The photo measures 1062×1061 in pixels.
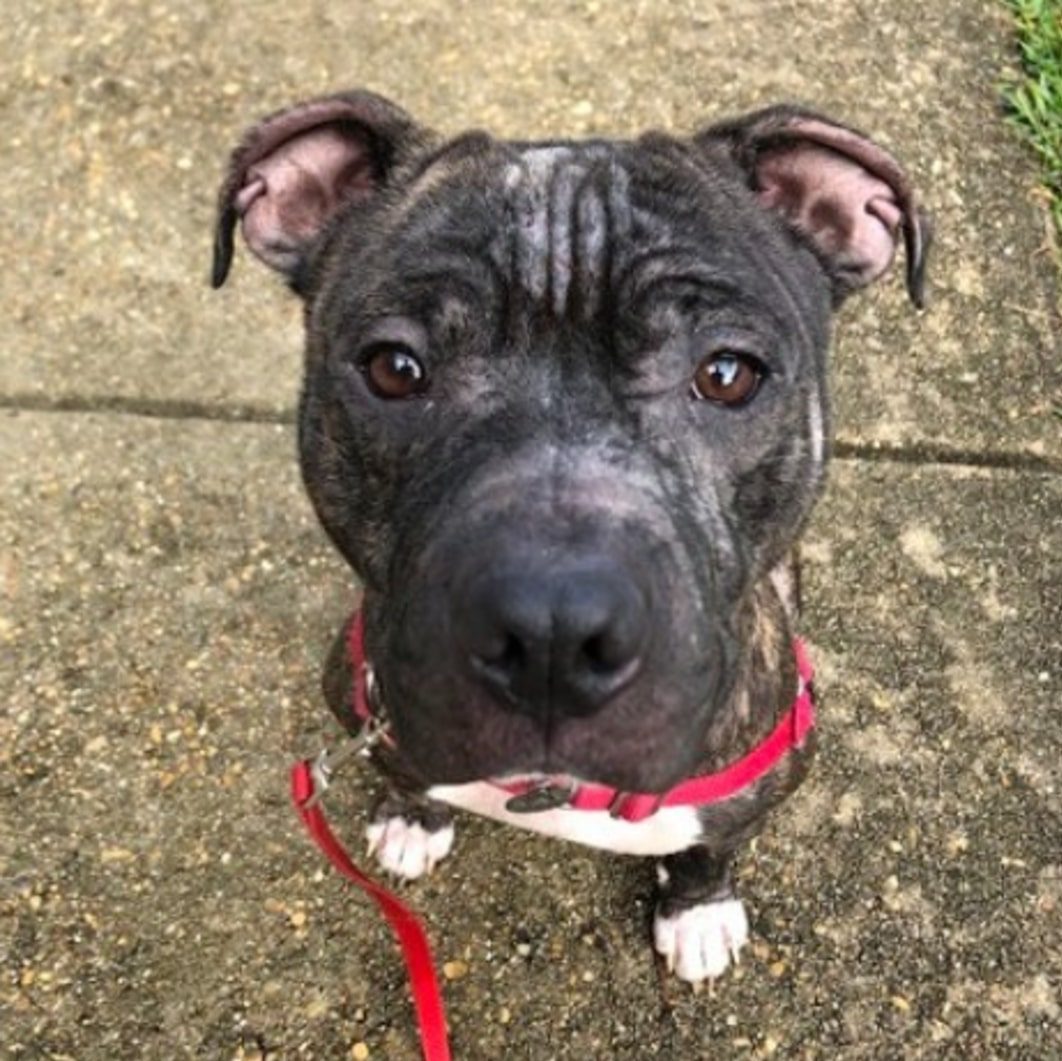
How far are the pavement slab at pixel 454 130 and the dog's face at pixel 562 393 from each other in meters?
1.56

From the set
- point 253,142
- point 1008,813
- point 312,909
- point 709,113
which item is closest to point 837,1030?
point 1008,813

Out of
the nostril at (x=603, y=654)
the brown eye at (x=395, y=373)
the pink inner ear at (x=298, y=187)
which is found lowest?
the nostril at (x=603, y=654)

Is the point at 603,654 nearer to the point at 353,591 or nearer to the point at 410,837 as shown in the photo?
the point at 410,837

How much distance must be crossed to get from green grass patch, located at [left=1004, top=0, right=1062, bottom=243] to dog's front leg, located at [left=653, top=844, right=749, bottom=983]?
2679mm

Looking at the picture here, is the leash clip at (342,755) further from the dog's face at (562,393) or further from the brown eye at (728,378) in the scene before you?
the brown eye at (728,378)

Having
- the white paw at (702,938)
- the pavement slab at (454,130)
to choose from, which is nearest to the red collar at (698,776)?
the white paw at (702,938)

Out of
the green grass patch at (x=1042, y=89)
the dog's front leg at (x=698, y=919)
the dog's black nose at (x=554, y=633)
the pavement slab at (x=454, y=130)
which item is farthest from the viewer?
the green grass patch at (x=1042, y=89)

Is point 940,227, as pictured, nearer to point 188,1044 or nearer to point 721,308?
point 721,308

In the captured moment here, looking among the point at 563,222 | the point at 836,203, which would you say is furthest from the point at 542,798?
the point at 836,203

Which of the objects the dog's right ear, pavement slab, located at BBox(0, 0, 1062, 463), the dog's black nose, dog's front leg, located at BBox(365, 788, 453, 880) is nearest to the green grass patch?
pavement slab, located at BBox(0, 0, 1062, 463)

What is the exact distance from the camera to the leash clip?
120 inches

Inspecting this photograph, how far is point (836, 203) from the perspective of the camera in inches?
125

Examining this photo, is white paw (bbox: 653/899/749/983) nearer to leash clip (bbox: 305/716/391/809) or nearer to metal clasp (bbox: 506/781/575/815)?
metal clasp (bbox: 506/781/575/815)

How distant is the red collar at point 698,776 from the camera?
118 inches
